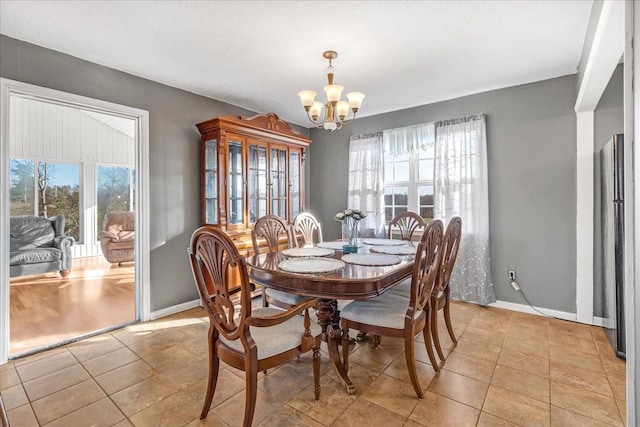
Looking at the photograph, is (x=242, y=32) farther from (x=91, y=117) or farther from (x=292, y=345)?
(x=91, y=117)

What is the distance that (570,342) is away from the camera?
97.1 inches

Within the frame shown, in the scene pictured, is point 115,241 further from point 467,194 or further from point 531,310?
point 531,310

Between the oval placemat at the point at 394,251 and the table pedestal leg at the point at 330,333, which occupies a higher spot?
the oval placemat at the point at 394,251

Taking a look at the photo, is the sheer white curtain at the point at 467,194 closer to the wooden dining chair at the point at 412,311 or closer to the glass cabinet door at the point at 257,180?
the wooden dining chair at the point at 412,311

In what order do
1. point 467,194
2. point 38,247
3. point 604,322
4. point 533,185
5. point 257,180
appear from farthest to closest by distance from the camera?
point 38,247, point 257,180, point 467,194, point 533,185, point 604,322

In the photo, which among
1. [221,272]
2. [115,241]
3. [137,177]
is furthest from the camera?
[115,241]

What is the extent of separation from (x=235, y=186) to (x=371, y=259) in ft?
6.65

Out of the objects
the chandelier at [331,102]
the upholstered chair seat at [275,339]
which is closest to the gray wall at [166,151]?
the chandelier at [331,102]

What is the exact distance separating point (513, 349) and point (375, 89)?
276 cm

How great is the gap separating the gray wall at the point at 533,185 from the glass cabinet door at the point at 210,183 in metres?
2.84

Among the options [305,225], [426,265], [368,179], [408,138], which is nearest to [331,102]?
[305,225]

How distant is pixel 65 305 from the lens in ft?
11.1

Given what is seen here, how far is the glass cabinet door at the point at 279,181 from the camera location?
388 centimetres

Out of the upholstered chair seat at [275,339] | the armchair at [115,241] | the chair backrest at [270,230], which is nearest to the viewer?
the upholstered chair seat at [275,339]
